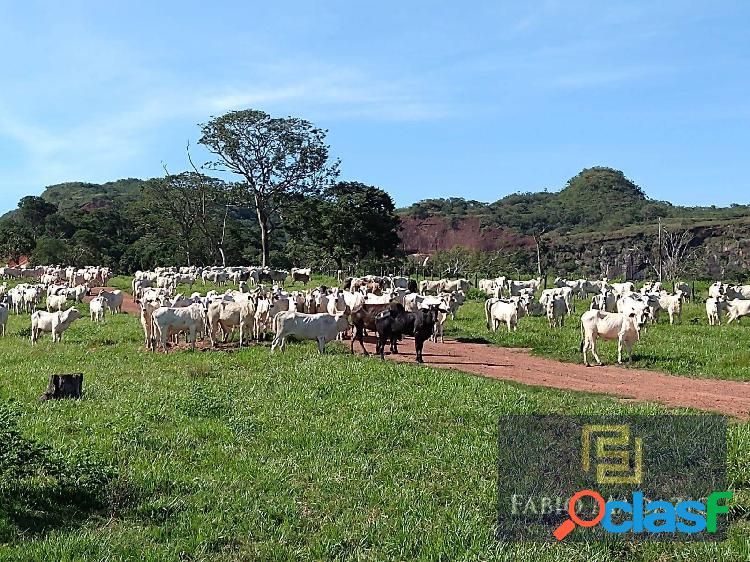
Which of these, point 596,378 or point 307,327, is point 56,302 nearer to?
point 307,327

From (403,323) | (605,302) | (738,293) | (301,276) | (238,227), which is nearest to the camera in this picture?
(403,323)

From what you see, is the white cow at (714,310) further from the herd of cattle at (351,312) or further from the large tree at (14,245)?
the large tree at (14,245)

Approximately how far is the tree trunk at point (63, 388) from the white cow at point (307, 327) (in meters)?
5.55

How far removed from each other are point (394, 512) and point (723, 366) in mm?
10927

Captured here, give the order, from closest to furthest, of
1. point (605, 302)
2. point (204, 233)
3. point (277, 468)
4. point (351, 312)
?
point (277, 468)
point (351, 312)
point (605, 302)
point (204, 233)

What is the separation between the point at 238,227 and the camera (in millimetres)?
77125

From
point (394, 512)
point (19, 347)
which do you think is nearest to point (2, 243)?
point (19, 347)

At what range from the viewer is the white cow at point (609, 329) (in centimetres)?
1648

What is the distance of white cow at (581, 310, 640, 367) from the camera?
1648 centimetres

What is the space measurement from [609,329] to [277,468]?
10416 mm

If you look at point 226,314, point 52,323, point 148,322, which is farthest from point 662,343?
point 52,323

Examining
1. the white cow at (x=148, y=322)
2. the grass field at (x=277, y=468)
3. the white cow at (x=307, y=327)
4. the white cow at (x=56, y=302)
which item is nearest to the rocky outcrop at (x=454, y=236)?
the white cow at (x=56, y=302)

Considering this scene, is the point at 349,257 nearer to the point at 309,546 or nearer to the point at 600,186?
the point at 309,546

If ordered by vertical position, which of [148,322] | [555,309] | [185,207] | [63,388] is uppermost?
[185,207]
